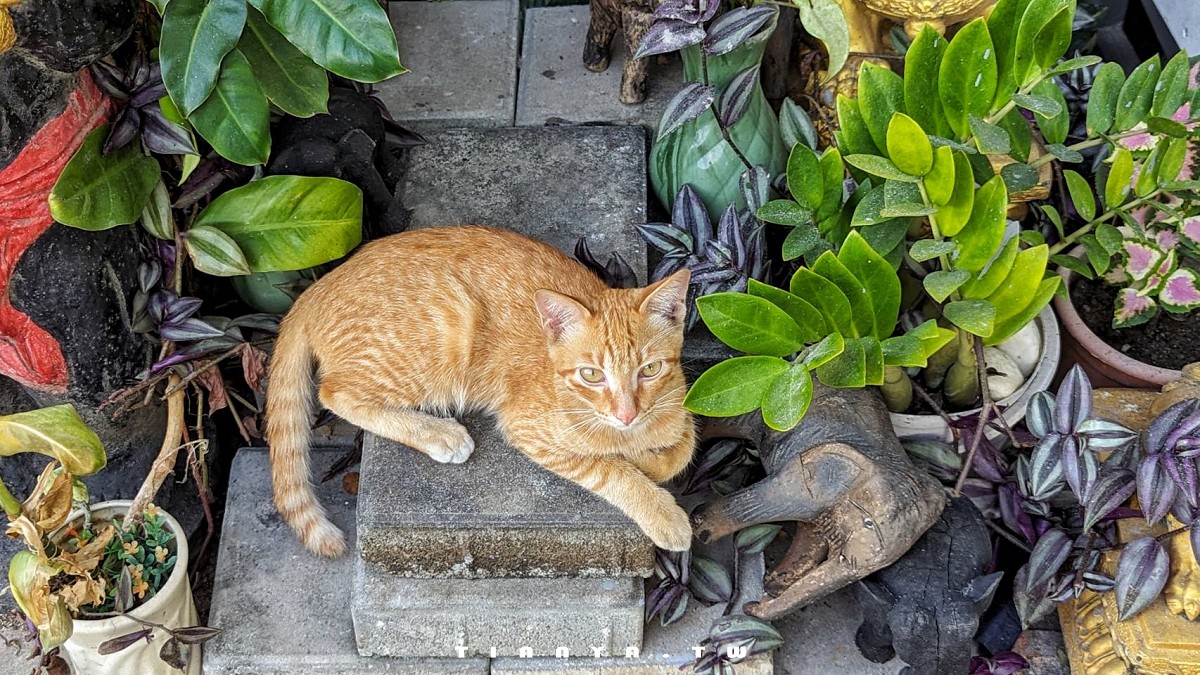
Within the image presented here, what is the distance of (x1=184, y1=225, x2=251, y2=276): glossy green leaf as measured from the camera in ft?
8.37

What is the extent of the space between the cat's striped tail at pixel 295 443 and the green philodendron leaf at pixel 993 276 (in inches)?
63.9

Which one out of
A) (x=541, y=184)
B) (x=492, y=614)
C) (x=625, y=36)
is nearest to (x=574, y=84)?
(x=625, y=36)

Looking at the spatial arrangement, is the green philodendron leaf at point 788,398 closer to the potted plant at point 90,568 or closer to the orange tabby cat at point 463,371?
the orange tabby cat at point 463,371

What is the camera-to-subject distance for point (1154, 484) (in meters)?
2.26

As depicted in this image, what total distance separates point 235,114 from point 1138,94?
2058mm

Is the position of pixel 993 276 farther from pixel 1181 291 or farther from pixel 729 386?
pixel 1181 291

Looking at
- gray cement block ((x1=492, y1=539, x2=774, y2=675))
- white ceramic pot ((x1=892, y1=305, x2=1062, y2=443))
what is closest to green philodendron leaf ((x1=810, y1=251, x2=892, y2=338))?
white ceramic pot ((x1=892, y1=305, x2=1062, y2=443))

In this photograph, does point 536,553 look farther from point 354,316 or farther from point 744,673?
point 354,316

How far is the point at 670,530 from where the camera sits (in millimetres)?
2359

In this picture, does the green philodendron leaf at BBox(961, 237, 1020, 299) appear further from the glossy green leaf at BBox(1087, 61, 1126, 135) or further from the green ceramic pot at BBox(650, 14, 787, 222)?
the green ceramic pot at BBox(650, 14, 787, 222)

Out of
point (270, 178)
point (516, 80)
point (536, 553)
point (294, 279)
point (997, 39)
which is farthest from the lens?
point (516, 80)

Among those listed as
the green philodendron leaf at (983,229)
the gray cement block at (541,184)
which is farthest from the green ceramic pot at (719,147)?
the green philodendron leaf at (983,229)

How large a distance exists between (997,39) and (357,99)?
1722 mm

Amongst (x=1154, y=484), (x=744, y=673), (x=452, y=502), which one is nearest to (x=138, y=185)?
(x=452, y=502)
